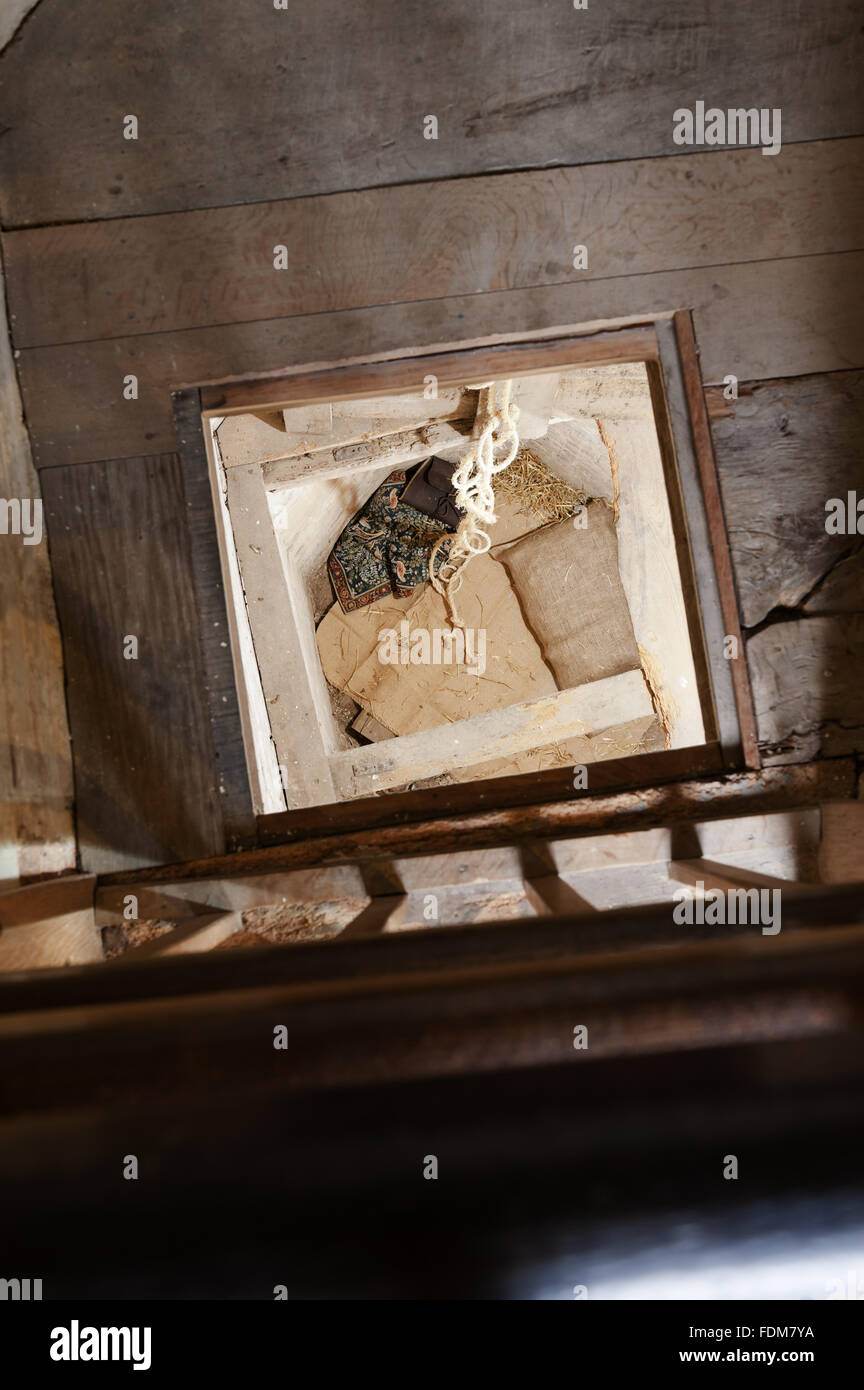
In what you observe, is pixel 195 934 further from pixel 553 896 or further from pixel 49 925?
pixel 553 896

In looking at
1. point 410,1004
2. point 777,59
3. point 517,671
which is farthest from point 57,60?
point 517,671

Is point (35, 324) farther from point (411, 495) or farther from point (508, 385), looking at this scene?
point (411, 495)

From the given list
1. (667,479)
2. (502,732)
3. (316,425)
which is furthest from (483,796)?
(502,732)

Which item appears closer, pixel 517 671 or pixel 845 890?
pixel 845 890

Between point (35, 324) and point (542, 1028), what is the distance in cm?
247

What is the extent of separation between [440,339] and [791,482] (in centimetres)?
111

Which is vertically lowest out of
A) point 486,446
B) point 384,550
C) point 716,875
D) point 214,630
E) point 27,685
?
point 716,875

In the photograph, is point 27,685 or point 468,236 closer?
point 27,685

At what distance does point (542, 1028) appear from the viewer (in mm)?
922

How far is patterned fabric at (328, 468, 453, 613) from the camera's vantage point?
19.1 ft

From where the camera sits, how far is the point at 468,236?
236 cm

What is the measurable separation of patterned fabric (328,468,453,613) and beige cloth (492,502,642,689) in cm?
58

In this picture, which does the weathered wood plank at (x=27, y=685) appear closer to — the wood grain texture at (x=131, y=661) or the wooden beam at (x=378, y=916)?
the wood grain texture at (x=131, y=661)

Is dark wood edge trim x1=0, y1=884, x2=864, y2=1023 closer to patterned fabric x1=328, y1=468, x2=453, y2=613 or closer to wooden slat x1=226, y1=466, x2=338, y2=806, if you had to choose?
wooden slat x1=226, y1=466, x2=338, y2=806
